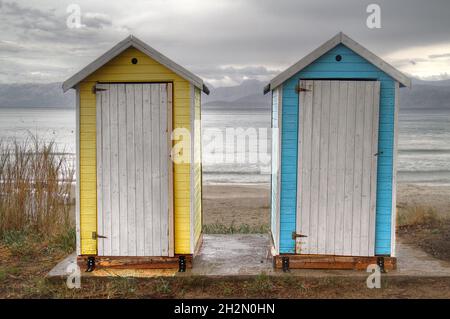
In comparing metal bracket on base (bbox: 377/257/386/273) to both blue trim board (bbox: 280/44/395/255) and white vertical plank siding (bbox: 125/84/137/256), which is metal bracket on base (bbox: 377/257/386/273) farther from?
white vertical plank siding (bbox: 125/84/137/256)

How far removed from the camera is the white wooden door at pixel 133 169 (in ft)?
22.9

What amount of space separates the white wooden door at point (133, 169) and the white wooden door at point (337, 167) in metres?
1.94

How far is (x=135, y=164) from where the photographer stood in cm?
707

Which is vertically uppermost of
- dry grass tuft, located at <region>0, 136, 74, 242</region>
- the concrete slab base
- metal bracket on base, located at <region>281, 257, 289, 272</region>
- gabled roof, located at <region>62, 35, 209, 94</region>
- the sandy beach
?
gabled roof, located at <region>62, 35, 209, 94</region>

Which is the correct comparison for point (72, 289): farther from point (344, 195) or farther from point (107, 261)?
point (344, 195)

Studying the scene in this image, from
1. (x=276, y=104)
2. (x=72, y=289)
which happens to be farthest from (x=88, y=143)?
(x=276, y=104)

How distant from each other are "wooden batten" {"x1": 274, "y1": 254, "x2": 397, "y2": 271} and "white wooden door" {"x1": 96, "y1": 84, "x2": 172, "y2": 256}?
1.80 metres

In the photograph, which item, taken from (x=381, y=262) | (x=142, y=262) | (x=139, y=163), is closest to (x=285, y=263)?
(x=381, y=262)

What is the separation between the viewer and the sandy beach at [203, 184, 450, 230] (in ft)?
41.0

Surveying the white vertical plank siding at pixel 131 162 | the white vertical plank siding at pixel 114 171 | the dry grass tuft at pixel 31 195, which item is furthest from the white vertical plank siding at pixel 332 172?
the dry grass tuft at pixel 31 195

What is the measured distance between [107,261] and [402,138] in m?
43.2

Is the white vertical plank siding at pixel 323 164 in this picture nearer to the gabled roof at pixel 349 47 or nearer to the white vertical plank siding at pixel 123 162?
the gabled roof at pixel 349 47

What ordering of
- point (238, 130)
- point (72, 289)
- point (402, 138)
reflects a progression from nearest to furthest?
point (72, 289), point (402, 138), point (238, 130)

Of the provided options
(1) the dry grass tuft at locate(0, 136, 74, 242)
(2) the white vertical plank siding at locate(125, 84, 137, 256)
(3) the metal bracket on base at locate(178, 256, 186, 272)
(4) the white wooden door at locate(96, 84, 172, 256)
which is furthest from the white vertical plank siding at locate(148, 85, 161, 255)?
(1) the dry grass tuft at locate(0, 136, 74, 242)
